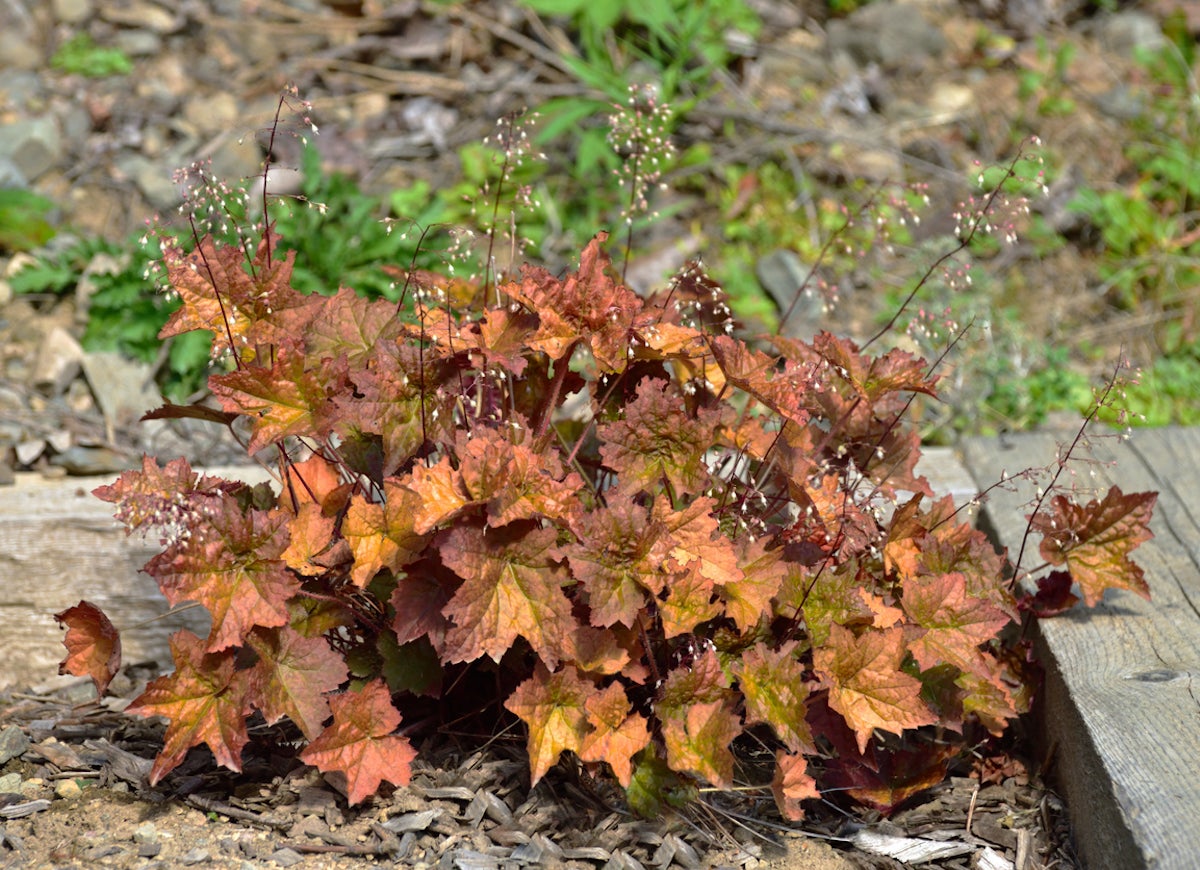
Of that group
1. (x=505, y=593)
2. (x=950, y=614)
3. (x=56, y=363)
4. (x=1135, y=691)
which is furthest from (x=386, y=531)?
(x=56, y=363)

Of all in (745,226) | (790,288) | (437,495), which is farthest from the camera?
(745,226)

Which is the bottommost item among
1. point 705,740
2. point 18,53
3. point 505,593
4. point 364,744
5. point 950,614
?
point 364,744

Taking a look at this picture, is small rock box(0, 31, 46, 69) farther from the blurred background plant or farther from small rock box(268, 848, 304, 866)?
small rock box(268, 848, 304, 866)

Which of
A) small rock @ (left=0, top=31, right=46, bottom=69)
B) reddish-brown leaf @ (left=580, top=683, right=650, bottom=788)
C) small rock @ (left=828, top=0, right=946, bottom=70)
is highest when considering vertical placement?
small rock @ (left=828, top=0, right=946, bottom=70)

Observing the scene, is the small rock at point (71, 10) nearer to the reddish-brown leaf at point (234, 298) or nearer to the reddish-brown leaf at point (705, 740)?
the reddish-brown leaf at point (234, 298)

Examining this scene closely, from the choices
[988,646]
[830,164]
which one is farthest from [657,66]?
[988,646]

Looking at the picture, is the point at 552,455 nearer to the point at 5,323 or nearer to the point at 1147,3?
the point at 5,323

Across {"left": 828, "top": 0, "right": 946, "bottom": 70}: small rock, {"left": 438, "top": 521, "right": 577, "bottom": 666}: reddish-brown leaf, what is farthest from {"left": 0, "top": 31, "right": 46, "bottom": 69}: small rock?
{"left": 438, "top": 521, "right": 577, "bottom": 666}: reddish-brown leaf

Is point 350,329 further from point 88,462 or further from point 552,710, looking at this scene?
point 88,462

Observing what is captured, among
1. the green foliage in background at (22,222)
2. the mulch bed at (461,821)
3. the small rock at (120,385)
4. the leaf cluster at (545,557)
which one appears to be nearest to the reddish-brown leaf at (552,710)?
the leaf cluster at (545,557)
